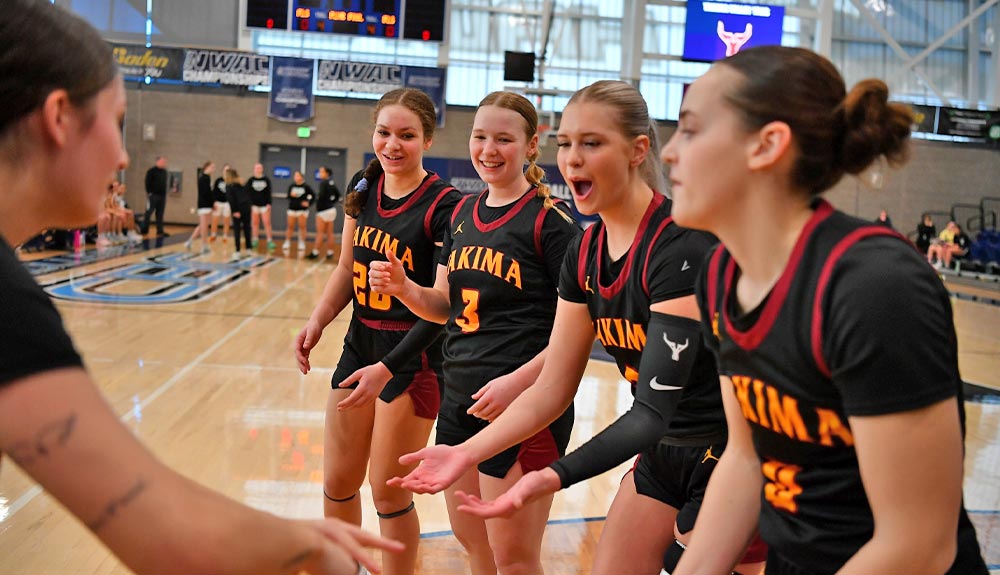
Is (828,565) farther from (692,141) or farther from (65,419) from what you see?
(65,419)

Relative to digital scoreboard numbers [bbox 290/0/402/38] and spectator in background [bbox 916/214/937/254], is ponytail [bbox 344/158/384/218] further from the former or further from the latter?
spectator in background [bbox 916/214/937/254]

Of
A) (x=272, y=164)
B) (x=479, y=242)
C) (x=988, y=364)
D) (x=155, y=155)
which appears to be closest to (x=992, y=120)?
(x=988, y=364)

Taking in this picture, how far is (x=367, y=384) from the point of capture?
10.2 feet

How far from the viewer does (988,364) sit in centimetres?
918

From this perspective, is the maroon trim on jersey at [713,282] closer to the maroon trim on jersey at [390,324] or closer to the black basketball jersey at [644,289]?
the black basketball jersey at [644,289]

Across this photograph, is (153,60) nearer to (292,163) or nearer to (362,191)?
(292,163)

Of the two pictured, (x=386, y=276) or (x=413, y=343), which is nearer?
(x=386, y=276)

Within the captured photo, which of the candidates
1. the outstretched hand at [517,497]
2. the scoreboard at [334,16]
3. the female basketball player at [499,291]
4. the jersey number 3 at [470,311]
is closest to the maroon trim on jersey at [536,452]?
the female basketball player at [499,291]

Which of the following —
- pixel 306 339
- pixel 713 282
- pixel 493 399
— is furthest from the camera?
pixel 306 339

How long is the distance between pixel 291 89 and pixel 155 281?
10464 mm

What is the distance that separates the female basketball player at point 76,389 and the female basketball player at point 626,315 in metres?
1.04

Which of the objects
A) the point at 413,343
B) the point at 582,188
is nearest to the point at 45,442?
the point at 582,188

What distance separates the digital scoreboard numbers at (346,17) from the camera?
639 inches

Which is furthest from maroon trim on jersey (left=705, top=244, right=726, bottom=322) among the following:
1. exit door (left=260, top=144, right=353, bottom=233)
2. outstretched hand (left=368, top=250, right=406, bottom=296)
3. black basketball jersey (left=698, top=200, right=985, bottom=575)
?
exit door (left=260, top=144, right=353, bottom=233)
